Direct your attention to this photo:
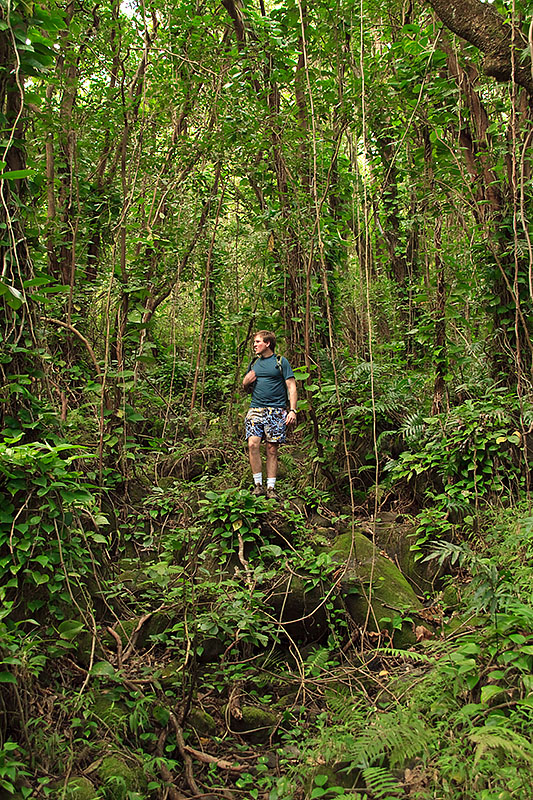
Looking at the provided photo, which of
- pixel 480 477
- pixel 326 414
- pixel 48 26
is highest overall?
pixel 48 26

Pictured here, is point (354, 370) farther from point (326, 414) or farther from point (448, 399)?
point (448, 399)

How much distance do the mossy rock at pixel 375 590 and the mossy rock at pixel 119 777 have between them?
180 cm

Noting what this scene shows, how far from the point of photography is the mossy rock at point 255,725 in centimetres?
321

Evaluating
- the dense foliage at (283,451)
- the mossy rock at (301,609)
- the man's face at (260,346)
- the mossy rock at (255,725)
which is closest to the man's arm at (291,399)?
the dense foliage at (283,451)

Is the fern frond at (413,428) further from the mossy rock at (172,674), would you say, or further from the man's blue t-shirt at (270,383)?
the mossy rock at (172,674)

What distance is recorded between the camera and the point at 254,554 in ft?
14.5

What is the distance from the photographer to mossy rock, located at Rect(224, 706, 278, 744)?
3.21 meters

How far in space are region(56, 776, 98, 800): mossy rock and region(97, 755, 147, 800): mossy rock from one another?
0.08 metres

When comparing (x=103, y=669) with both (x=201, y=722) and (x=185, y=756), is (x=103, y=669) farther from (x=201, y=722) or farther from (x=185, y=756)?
(x=201, y=722)

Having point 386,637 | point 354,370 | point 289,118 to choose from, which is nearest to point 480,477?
point 386,637

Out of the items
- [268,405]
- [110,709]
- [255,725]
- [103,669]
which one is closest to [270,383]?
[268,405]

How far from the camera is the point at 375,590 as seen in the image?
4.18 metres

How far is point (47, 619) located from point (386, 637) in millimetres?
2344

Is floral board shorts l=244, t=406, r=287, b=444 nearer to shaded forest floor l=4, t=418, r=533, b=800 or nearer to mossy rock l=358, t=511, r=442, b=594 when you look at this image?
shaded forest floor l=4, t=418, r=533, b=800
